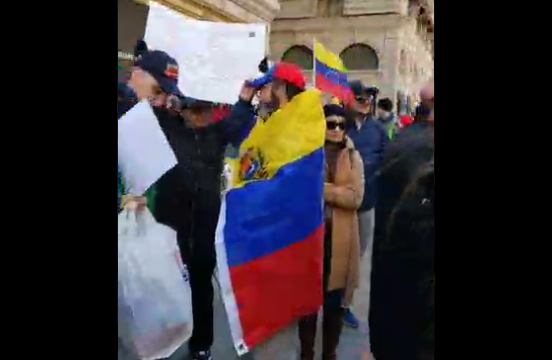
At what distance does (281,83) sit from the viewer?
2596 millimetres

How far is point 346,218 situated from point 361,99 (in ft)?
1.85

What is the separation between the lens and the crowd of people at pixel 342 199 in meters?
2.36

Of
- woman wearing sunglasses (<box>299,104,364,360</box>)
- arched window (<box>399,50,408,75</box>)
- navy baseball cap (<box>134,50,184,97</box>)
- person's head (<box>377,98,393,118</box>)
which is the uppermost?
arched window (<box>399,50,408,75</box>)

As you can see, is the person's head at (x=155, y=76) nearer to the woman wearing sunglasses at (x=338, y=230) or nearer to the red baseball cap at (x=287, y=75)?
the red baseball cap at (x=287, y=75)

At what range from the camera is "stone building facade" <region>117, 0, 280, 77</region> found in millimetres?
4125

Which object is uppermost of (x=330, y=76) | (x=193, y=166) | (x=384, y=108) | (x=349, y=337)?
(x=330, y=76)

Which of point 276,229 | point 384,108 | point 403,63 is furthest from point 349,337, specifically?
point 403,63

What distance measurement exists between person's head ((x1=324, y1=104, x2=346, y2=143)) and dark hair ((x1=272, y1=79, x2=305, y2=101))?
0.15 m

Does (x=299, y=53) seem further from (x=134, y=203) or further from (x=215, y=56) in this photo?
(x=134, y=203)

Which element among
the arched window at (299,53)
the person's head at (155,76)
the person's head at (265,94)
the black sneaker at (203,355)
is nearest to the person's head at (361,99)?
the person's head at (265,94)

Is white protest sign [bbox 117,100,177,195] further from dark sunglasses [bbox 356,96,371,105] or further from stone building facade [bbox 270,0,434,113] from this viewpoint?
stone building facade [bbox 270,0,434,113]

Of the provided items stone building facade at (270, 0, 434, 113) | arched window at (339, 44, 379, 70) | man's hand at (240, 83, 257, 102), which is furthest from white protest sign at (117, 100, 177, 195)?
arched window at (339, 44, 379, 70)
